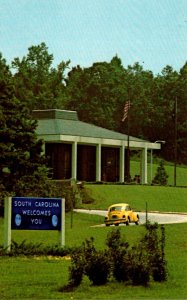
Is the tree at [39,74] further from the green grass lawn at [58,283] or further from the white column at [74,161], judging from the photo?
the green grass lawn at [58,283]

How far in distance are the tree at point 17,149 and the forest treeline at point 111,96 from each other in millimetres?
54458

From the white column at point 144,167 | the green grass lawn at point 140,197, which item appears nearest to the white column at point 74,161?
the green grass lawn at point 140,197

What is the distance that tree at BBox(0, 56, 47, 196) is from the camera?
38.2 metres

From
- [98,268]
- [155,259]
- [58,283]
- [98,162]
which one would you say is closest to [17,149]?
[98,162]

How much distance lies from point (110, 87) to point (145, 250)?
338ft

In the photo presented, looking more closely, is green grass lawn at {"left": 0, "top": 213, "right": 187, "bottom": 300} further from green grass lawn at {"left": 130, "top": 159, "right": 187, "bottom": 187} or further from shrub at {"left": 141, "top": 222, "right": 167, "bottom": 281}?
green grass lawn at {"left": 130, "top": 159, "right": 187, "bottom": 187}

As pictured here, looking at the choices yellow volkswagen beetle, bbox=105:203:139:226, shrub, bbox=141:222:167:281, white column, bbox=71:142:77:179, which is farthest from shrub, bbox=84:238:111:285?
white column, bbox=71:142:77:179

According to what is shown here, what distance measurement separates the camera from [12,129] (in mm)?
39531

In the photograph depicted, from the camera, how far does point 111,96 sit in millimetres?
113812

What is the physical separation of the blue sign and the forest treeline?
3008 inches

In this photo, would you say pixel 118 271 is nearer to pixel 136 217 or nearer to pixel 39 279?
pixel 39 279

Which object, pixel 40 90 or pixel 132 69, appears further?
pixel 132 69

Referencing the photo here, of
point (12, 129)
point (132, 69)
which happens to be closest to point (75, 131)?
point (12, 129)

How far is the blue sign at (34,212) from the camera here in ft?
61.5
